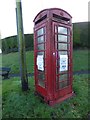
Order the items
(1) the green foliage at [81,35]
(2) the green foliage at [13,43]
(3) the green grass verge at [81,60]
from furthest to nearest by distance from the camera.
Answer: (2) the green foliage at [13,43] < (1) the green foliage at [81,35] < (3) the green grass verge at [81,60]

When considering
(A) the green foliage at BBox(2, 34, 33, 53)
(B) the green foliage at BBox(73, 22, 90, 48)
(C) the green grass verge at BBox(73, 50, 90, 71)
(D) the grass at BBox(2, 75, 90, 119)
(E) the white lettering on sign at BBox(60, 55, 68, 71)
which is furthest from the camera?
(A) the green foliage at BBox(2, 34, 33, 53)

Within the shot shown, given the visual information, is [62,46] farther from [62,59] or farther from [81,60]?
[81,60]

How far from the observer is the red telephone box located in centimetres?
470

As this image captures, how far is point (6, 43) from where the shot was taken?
1927 centimetres

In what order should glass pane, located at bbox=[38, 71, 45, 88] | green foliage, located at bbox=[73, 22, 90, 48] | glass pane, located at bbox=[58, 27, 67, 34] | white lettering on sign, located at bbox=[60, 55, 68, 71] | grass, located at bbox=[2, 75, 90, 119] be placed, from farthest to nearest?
1. green foliage, located at bbox=[73, 22, 90, 48]
2. glass pane, located at bbox=[38, 71, 45, 88]
3. white lettering on sign, located at bbox=[60, 55, 68, 71]
4. glass pane, located at bbox=[58, 27, 67, 34]
5. grass, located at bbox=[2, 75, 90, 119]

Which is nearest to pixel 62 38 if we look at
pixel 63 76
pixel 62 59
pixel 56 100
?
pixel 62 59

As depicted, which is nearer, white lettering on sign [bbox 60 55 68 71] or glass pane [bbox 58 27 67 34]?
glass pane [bbox 58 27 67 34]

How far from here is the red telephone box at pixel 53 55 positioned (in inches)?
185

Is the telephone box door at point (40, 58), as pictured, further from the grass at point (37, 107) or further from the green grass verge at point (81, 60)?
the green grass verge at point (81, 60)

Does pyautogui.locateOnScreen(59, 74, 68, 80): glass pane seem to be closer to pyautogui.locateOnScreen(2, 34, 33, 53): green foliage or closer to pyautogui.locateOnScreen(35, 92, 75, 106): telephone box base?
pyautogui.locateOnScreen(35, 92, 75, 106): telephone box base

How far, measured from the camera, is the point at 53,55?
4.69 metres

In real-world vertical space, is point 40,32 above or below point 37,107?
above

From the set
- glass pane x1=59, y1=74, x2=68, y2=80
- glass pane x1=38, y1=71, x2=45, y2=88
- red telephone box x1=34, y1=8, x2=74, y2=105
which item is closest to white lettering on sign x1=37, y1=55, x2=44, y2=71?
red telephone box x1=34, y1=8, x2=74, y2=105

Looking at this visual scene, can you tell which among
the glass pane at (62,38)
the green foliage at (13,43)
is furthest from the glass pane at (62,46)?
the green foliage at (13,43)
